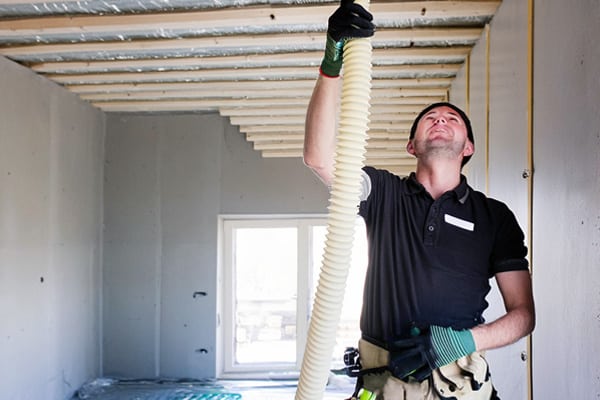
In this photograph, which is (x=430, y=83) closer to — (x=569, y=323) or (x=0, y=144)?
(x=569, y=323)

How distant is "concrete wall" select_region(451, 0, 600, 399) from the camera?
5.49 feet

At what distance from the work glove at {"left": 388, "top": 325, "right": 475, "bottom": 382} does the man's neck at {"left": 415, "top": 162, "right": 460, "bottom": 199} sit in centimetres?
47

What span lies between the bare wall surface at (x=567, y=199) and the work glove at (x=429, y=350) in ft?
1.58

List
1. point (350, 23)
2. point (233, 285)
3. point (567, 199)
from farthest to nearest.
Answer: point (233, 285) < point (567, 199) < point (350, 23)

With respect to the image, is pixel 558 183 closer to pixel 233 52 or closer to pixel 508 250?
pixel 508 250

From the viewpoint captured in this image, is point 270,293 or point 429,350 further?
point 270,293

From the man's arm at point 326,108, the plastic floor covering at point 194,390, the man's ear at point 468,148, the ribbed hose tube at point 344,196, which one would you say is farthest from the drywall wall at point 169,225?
the ribbed hose tube at point 344,196

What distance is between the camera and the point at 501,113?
2854 mm

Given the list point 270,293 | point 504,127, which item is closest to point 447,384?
point 504,127

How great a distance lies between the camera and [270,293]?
635 centimetres

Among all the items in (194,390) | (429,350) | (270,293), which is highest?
(429,350)

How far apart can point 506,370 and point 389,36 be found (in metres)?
2.20

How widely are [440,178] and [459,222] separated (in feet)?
0.57

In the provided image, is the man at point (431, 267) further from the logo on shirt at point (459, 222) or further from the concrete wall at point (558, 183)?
the concrete wall at point (558, 183)
